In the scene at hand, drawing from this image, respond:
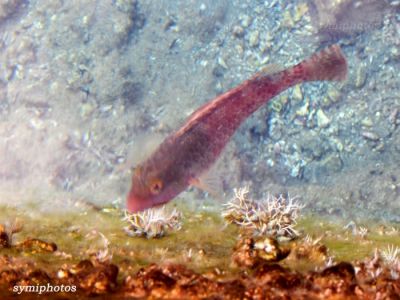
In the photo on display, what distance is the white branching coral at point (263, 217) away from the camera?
3.76 meters

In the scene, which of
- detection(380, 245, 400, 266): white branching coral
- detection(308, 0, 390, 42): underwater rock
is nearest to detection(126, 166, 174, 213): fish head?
detection(380, 245, 400, 266): white branching coral

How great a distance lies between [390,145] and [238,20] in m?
4.07

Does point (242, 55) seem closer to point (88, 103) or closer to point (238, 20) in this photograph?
point (238, 20)

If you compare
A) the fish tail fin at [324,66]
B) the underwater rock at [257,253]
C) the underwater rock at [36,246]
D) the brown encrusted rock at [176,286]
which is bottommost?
the underwater rock at [257,253]

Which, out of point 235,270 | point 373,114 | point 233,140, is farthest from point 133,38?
point 235,270

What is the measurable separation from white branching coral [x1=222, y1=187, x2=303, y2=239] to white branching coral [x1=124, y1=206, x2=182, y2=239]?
668 millimetres

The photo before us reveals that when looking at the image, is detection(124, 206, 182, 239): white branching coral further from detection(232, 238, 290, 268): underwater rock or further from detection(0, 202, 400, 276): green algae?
detection(232, 238, 290, 268): underwater rock

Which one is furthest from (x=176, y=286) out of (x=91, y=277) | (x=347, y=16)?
(x=347, y=16)

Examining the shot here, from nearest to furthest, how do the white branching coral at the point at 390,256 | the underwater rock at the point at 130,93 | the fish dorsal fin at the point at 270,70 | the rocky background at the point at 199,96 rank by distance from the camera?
the white branching coral at the point at 390,256 < the fish dorsal fin at the point at 270,70 < the rocky background at the point at 199,96 < the underwater rock at the point at 130,93

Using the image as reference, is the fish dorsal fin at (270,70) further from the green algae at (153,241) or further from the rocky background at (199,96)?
the rocky background at (199,96)

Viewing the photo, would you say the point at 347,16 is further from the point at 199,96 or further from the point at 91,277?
the point at 91,277

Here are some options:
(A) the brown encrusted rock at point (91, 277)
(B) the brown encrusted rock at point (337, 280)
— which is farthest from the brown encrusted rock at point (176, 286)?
(B) the brown encrusted rock at point (337, 280)

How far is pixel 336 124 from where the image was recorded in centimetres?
721

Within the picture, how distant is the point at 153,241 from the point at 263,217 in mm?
1144
